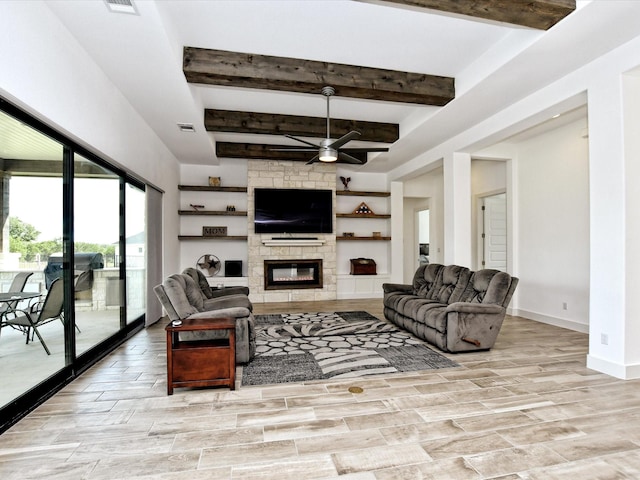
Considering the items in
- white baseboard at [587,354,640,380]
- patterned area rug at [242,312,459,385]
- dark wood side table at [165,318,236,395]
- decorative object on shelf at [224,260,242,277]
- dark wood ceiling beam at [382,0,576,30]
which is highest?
dark wood ceiling beam at [382,0,576,30]

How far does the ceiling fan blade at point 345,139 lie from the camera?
3826 millimetres

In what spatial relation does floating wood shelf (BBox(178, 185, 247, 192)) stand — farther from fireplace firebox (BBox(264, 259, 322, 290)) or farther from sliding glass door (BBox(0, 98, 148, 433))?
sliding glass door (BBox(0, 98, 148, 433))

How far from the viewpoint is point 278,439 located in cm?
205

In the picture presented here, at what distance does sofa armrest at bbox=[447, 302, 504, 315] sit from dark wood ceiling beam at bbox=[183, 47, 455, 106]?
8.03 feet

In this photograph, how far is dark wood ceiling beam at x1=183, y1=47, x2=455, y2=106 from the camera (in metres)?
3.41

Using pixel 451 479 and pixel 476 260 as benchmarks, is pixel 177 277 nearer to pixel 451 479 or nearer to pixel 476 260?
pixel 451 479

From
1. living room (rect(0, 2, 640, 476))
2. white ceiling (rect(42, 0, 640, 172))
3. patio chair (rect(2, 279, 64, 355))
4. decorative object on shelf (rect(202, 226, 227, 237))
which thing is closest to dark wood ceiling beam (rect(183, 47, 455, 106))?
white ceiling (rect(42, 0, 640, 172))

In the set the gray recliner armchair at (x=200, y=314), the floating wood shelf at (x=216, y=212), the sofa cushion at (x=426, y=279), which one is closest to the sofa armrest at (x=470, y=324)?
the sofa cushion at (x=426, y=279)

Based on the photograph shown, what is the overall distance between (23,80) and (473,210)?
279 inches

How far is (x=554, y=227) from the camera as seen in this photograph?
5121 mm

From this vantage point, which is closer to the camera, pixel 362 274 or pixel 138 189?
pixel 138 189

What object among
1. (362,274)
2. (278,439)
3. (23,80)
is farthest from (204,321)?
(362,274)

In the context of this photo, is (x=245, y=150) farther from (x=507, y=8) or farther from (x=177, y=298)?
(x=507, y=8)

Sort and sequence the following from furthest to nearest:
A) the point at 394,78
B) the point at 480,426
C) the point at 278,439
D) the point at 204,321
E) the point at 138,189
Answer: the point at 138,189
the point at 394,78
the point at 204,321
the point at 480,426
the point at 278,439
